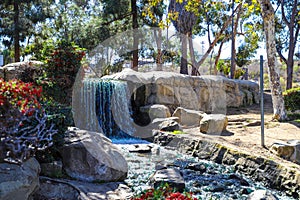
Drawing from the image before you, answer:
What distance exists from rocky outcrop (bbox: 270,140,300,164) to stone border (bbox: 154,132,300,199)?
61 cm

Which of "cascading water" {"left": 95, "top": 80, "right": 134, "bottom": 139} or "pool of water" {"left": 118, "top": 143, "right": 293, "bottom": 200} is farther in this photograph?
"cascading water" {"left": 95, "top": 80, "right": 134, "bottom": 139}

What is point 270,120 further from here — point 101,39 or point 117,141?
point 101,39

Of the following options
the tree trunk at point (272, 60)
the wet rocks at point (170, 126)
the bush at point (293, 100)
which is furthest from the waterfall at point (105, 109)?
the bush at point (293, 100)

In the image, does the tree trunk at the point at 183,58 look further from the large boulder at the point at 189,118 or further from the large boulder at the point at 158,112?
the large boulder at the point at 189,118

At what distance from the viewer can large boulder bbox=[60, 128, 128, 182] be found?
481 cm

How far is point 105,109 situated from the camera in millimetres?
10734

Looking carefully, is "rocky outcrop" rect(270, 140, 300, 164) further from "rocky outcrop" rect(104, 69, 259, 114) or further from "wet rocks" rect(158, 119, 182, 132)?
"rocky outcrop" rect(104, 69, 259, 114)

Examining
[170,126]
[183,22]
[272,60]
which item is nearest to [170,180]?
Result: [170,126]

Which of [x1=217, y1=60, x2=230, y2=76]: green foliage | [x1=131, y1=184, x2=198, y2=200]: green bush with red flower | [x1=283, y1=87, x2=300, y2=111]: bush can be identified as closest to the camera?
[x1=131, y1=184, x2=198, y2=200]: green bush with red flower

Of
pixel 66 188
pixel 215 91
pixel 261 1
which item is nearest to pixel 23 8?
pixel 215 91

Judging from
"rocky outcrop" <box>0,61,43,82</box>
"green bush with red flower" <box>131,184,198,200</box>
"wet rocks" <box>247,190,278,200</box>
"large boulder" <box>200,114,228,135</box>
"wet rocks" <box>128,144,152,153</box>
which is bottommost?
"wet rocks" <box>128,144,152,153</box>

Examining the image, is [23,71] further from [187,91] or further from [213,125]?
[187,91]

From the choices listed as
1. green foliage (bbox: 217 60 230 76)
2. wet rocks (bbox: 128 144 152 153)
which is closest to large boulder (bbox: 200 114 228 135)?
wet rocks (bbox: 128 144 152 153)

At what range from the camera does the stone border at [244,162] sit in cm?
508
